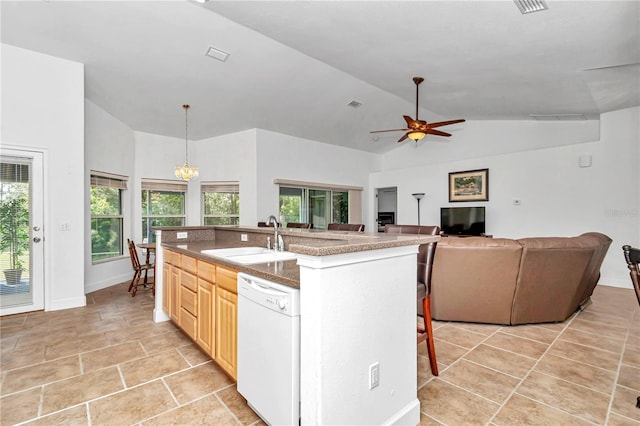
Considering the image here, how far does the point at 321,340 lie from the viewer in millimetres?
1261

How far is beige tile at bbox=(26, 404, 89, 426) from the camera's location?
1712 millimetres

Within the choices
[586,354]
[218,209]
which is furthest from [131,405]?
[218,209]

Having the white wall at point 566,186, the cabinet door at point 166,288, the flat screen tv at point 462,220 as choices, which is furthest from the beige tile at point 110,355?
the white wall at point 566,186

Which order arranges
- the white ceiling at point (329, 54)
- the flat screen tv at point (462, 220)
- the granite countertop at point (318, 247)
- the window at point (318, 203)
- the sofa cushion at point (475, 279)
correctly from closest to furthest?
the granite countertop at point (318, 247)
the white ceiling at point (329, 54)
the sofa cushion at point (475, 279)
the flat screen tv at point (462, 220)
the window at point (318, 203)

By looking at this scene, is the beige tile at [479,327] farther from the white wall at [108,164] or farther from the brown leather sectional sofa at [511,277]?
the white wall at [108,164]

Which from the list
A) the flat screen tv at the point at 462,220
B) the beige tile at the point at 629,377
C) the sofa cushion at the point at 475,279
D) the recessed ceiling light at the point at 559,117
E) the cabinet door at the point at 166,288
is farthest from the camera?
the flat screen tv at the point at 462,220

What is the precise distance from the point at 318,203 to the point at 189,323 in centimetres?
519

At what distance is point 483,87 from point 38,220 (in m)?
6.36

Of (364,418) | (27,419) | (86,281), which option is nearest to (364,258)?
(364,418)

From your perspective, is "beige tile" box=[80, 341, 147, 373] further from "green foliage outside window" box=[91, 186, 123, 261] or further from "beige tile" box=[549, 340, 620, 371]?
"beige tile" box=[549, 340, 620, 371]

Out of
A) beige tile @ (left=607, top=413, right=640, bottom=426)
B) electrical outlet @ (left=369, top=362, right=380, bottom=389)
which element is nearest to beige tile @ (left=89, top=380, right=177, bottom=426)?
electrical outlet @ (left=369, top=362, right=380, bottom=389)

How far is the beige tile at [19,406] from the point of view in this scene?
5.78ft

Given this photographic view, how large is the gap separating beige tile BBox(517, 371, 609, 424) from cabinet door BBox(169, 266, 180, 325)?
284cm

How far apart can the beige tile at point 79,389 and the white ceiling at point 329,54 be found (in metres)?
3.37
